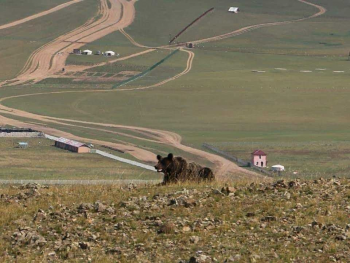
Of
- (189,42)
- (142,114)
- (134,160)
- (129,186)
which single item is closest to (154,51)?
(189,42)

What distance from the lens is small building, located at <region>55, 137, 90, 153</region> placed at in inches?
2414

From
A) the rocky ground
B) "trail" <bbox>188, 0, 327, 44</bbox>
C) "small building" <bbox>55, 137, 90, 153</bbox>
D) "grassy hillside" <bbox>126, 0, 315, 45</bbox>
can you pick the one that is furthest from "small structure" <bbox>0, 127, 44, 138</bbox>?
"trail" <bbox>188, 0, 327, 44</bbox>

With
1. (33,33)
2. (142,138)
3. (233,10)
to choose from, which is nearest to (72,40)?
(33,33)

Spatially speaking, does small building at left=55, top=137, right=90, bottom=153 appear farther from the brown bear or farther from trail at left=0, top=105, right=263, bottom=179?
the brown bear

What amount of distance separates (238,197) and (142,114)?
66.0 m

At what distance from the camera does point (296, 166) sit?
2174 inches

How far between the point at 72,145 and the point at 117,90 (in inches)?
1268

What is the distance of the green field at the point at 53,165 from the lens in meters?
50.2

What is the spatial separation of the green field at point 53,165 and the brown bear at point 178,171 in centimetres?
2990

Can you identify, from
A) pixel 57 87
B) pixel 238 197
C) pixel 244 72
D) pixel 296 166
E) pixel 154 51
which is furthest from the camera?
pixel 154 51

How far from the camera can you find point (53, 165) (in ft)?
185

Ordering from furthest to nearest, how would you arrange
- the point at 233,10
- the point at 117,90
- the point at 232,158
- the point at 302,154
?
the point at 233,10 < the point at 117,90 < the point at 302,154 < the point at 232,158

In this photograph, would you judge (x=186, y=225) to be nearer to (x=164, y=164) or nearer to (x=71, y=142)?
(x=164, y=164)

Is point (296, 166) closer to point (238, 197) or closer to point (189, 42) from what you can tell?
point (238, 197)
